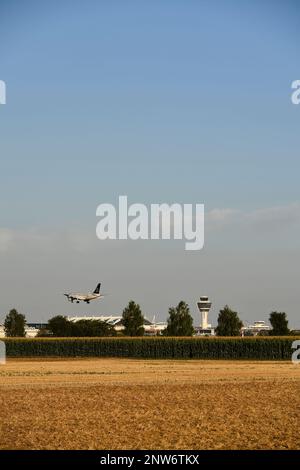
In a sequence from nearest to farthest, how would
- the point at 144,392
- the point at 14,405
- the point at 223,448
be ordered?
1. the point at 223,448
2. the point at 14,405
3. the point at 144,392

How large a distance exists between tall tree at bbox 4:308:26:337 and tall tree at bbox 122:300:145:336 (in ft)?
59.3

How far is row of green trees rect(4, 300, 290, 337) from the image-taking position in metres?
106

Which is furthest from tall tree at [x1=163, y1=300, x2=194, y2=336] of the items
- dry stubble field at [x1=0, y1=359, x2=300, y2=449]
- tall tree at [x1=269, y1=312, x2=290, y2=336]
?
dry stubble field at [x1=0, y1=359, x2=300, y2=449]

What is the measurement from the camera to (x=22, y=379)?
45.2 m

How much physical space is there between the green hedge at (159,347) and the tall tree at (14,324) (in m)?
37.7

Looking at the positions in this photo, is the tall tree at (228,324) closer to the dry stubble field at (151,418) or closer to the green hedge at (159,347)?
the green hedge at (159,347)

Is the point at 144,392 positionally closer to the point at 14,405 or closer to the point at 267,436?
the point at 14,405

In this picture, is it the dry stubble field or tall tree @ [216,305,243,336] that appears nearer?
the dry stubble field

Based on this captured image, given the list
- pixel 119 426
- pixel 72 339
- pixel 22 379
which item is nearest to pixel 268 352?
pixel 72 339

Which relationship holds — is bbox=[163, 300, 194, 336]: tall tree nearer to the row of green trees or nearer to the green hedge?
the row of green trees

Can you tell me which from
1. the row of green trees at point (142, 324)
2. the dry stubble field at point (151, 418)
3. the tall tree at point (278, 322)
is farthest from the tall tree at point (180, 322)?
the dry stubble field at point (151, 418)

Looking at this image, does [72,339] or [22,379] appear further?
[72,339]
